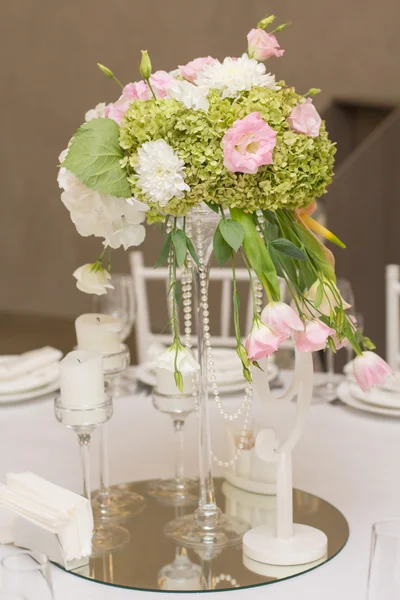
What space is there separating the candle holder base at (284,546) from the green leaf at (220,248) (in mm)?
388

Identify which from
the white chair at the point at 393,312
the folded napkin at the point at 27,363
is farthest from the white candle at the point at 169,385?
the white chair at the point at 393,312

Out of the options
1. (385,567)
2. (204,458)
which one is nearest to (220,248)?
(204,458)

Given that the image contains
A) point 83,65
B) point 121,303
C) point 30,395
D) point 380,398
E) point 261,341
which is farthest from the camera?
point 83,65

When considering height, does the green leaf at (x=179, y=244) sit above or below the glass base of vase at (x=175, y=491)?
above

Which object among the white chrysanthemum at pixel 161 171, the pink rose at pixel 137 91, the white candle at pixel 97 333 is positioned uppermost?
A: the pink rose at pixel 137 91

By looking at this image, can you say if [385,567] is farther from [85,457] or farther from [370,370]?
[85,457]

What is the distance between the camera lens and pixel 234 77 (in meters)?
1.09

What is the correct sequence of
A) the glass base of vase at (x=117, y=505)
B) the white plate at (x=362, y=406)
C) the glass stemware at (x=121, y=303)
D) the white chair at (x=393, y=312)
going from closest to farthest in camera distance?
the glass base of vase at (x=117, y=505) < the white plate at (x=362, y=406) < the glass stemware at (x=121, y=303) < the white chair at (x=393, y=312)

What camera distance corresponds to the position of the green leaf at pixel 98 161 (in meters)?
1.12

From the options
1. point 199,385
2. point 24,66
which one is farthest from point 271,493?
point 24,66

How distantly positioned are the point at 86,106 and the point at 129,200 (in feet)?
21.9

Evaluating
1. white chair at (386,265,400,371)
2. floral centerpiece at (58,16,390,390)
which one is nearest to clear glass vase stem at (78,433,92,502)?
floral centerpiece at (58,16,390,390)

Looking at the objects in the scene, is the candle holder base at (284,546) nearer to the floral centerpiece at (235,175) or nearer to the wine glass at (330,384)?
the floral centerpiece at (235,175)

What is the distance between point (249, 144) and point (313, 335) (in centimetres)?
24
